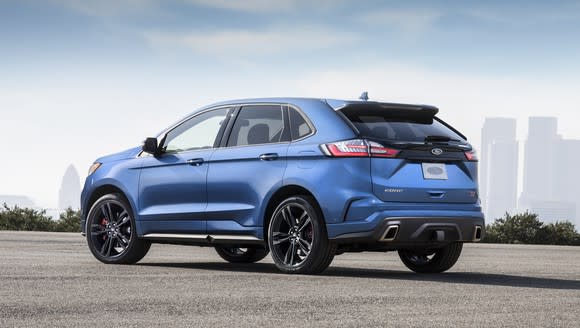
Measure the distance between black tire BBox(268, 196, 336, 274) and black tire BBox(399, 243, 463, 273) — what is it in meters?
1.56

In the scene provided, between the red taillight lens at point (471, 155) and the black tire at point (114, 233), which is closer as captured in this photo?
the red taillight lens at point (471, 155)

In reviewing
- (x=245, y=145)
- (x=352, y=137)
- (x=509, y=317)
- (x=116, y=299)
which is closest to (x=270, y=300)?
(x=116, y=299)

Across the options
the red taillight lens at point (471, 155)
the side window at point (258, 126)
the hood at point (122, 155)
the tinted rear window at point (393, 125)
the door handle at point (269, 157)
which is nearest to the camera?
the tinted rear window at point (393, 125)

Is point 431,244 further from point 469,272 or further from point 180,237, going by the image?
point 180,237

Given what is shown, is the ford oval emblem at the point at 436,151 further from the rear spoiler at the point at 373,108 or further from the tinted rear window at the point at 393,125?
the rear spoiler at the point at 373,108

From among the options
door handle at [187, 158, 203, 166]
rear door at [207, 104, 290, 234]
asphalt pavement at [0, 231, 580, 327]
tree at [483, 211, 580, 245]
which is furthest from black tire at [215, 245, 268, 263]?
tree at [483, 211, 580, 245]

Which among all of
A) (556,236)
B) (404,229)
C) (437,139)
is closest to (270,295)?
(404,229)

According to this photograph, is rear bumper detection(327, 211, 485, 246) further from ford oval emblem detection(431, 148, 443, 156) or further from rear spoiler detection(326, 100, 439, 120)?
rear spoiler detection(326, 100, 439, 120)

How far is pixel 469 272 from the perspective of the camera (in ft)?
38.0

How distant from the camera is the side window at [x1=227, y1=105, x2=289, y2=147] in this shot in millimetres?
10719

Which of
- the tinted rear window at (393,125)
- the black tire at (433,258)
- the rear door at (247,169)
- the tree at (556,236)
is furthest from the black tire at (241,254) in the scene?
the tree at (556,236)

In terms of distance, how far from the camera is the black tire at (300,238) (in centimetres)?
998

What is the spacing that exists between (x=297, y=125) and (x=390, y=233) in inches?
61.0

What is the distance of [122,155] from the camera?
12195mm
